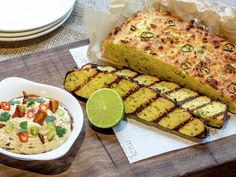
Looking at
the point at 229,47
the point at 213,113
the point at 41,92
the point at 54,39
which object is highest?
the point at 229,47

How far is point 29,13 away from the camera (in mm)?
3045

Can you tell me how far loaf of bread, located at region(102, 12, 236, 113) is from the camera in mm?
2635

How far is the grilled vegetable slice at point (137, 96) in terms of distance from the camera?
246 centimetres

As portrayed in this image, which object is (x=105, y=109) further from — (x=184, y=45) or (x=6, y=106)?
(x=184, y=45)

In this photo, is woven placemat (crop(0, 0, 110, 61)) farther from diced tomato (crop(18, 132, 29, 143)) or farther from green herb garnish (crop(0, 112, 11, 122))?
diced tomato (crop(18, 132, 29, 143))

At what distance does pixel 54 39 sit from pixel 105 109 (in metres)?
0.87

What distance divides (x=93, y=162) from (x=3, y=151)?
0.44m

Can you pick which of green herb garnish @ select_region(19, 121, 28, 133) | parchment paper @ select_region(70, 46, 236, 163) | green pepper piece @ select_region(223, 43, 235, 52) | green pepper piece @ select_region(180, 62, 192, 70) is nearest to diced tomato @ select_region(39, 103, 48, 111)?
green herb garnish @ select_region(19, 121, 28, 133)

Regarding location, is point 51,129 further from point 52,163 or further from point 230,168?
point 230,168

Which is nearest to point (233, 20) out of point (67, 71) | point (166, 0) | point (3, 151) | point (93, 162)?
point (166, 0)

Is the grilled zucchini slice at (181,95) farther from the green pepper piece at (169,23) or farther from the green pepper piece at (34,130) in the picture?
the green pepper piece at (34,130)

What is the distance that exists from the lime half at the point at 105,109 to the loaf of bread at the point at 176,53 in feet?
1.30

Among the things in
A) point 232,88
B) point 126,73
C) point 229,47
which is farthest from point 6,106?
point 229,47

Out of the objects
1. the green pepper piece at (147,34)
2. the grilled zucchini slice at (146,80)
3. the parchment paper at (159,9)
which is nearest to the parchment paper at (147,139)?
the parchment paper at (159,9)
